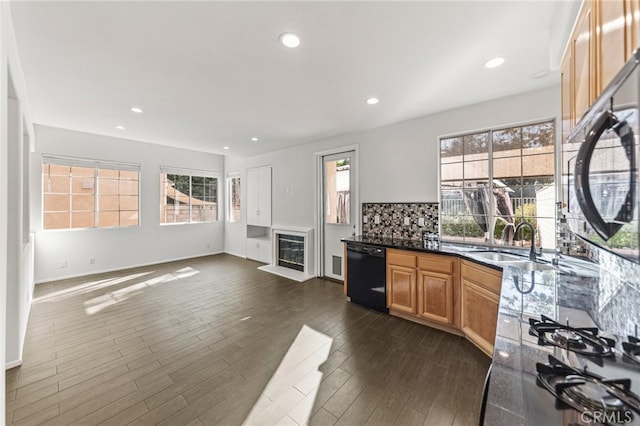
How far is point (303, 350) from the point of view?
2.42 metres

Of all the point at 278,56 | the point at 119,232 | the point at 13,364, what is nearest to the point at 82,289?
the point at 119,232

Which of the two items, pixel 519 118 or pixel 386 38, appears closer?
pixel 386 38

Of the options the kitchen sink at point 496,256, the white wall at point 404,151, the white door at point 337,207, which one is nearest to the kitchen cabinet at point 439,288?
the kitchen sink at point 496,256

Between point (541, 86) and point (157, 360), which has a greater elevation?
point (541, 86)

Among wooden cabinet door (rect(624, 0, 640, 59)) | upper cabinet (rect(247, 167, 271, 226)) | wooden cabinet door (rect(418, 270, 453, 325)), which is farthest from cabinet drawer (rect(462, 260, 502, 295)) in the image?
upper cabinet (rect(247, 167, 271, 226))

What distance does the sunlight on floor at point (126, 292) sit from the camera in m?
3.43

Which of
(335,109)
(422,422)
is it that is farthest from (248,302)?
(335,109)

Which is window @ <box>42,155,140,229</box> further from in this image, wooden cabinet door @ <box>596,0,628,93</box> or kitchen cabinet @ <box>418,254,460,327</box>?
wooden cabinet door @ <box>596,0,628,93</box>

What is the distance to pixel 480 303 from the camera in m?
2.36

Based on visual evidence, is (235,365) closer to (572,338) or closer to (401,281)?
(401,281)

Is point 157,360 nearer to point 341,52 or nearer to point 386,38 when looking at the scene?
point 341,52

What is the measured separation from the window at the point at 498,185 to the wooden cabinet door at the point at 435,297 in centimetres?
80

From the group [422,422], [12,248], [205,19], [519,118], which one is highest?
[205,19]

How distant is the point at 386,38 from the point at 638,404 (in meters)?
2.20
